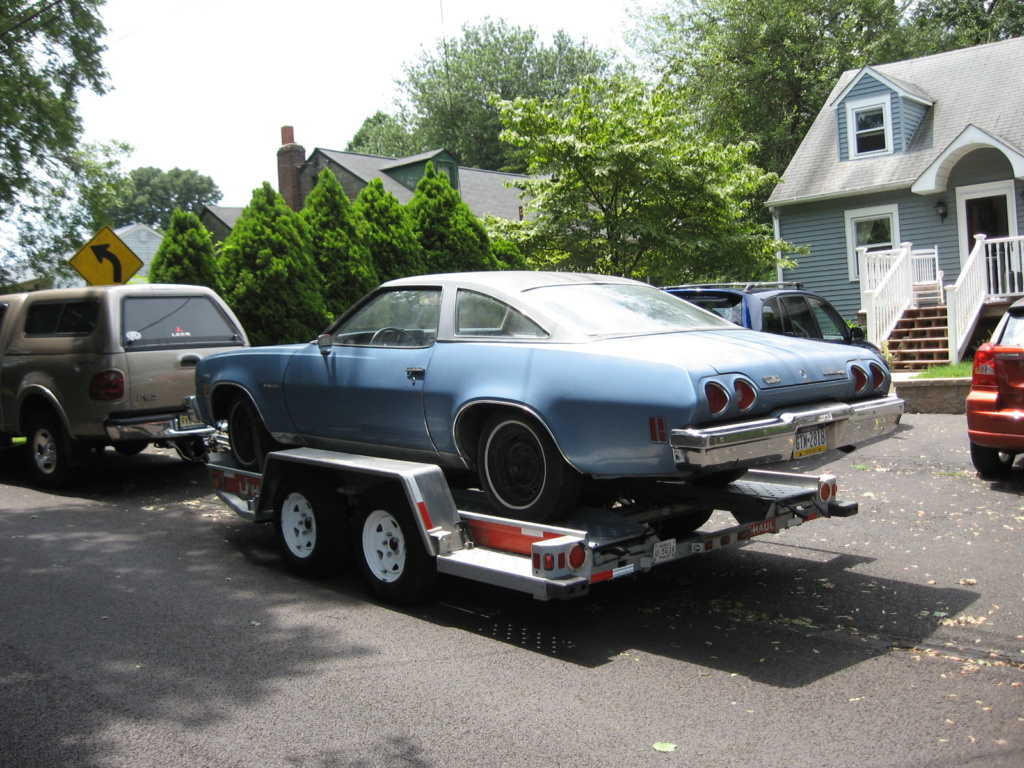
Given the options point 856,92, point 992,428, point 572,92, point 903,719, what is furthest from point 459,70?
point 903,719

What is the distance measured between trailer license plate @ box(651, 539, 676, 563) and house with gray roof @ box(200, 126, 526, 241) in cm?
2983

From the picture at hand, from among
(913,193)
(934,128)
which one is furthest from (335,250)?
(934,128)

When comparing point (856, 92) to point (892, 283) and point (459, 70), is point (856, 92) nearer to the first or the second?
point (892, 283)

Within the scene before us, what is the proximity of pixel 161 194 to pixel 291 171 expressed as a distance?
75.2m

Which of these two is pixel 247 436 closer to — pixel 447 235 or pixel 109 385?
pixel 109 385

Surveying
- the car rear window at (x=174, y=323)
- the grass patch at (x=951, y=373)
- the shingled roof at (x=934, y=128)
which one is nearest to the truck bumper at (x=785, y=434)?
the car rear window at (x=174, y=323)

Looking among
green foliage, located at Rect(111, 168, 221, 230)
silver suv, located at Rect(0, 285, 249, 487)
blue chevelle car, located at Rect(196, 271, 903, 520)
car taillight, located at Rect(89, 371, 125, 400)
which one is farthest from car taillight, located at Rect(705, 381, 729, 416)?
green foliage, located at Rect(111, 168, 221, 230)

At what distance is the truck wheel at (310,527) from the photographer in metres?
6.35

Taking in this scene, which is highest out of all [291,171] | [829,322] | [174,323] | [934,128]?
[291,171]

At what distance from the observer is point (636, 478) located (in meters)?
5.79

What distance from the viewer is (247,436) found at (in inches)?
307

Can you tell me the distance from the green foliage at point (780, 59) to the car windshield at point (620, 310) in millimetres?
26345

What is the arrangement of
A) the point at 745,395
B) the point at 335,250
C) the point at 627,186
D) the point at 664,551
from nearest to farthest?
1. the point at 745,395
2. the point at 664,551
3. the point at 627,186
4. the point at 335,250

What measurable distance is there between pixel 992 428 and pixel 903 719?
202 inches
